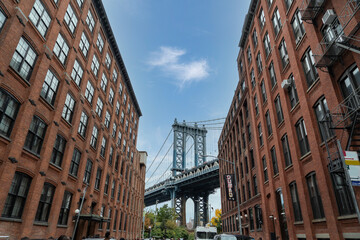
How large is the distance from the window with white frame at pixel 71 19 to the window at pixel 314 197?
72.3ft

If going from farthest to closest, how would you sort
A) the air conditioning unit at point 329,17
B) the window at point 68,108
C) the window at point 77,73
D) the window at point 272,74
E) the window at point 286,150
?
1. the window at point 272,74
2. the window at point 77,73
3. the window at point 68,108
4. the window at point 286,150
5. the air conditioning unit at point 329,17

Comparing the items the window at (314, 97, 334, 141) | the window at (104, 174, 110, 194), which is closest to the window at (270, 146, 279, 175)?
the window at (314, 97, 334, 141)

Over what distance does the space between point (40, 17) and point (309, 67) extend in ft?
61.8

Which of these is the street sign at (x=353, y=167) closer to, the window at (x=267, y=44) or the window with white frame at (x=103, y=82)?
the window at (x=267, y=44)

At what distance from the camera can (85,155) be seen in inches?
907

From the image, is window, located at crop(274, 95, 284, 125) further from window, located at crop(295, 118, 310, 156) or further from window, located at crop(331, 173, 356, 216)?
window, located at crop(331, 173, 356, 216)

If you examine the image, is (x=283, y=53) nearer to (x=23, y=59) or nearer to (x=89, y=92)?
(x=89, y=92)

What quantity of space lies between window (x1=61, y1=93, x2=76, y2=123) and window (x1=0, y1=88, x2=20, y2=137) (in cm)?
540

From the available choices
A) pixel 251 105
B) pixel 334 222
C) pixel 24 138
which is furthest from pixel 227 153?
pixel 24 138

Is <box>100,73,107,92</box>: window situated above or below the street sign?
above

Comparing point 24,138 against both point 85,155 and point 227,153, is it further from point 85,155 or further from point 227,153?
point 227,153

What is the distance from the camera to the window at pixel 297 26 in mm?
18078

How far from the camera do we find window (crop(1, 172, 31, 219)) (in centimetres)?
1352

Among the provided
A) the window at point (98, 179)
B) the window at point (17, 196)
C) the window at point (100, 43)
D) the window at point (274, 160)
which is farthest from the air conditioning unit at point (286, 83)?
the window at point (98, 179)
